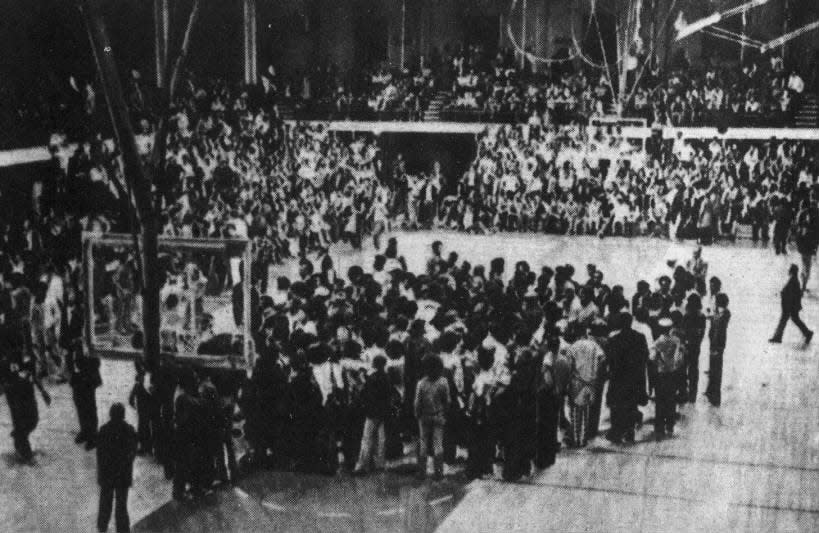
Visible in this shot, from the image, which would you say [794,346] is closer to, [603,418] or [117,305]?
[603,418]

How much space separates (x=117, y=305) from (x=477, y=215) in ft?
30.4

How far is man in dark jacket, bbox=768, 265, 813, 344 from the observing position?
9.71 m

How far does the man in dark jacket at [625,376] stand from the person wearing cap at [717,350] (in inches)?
41.8

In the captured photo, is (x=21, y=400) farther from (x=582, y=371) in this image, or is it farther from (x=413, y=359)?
(x=582, y=371)

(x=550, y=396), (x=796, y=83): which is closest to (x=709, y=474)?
(x=550, y=396)

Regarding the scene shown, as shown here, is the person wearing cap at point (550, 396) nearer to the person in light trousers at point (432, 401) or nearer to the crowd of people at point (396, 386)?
the crowd of people at point (396, 386)

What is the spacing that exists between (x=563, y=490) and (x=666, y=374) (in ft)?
5.15

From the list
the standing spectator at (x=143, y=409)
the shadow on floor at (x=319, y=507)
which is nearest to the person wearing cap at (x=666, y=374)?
the shadow on floor at (x=319, y=507)

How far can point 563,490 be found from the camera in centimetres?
783

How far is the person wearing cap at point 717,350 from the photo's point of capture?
9.12 metres

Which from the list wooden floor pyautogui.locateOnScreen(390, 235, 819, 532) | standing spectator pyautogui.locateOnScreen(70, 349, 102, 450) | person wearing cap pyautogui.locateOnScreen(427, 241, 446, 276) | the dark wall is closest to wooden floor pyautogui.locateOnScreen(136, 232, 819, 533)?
wooden floor pyautogui.locateOnScreen(390, 235, 819, 532)

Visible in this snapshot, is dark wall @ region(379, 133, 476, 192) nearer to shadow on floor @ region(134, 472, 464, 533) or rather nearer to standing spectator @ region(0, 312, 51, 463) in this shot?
standing spectator @ region(0, 312, 51, 463)

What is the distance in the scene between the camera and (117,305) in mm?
9070

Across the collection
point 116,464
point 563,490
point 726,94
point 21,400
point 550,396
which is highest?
point 726,94
